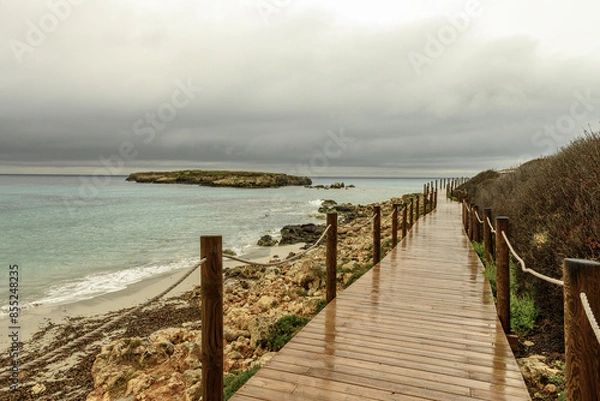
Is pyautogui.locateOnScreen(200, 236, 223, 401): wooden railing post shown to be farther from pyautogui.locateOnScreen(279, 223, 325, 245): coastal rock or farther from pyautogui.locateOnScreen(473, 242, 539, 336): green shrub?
pyautogui.locateOnScreen(279, 223, 325, 245): coastal rock

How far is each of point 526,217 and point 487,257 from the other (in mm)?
1134

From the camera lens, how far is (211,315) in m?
2.91

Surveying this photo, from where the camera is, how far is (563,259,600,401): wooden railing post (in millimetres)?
1825

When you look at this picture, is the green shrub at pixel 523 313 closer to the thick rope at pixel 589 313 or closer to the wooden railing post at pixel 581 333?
the wooden railing post at pixel 581 333

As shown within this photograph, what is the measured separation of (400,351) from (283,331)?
257 centimetres

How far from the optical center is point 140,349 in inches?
242

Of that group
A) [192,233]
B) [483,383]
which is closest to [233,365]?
[483,383]

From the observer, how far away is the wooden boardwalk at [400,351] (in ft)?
10.5

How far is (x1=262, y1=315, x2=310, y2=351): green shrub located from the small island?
398ft

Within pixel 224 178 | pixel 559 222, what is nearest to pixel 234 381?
pixel 559 222

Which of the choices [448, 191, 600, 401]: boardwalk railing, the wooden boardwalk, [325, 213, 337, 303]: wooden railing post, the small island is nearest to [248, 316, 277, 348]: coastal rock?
[325, 213, 337, 303]: wooden railing post

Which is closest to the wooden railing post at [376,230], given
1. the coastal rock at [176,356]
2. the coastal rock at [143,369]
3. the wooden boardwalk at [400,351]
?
the wooden boardwalk at [400,351]

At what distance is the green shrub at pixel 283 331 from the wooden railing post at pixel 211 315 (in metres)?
2.96

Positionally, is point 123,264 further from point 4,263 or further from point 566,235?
point 566,235
